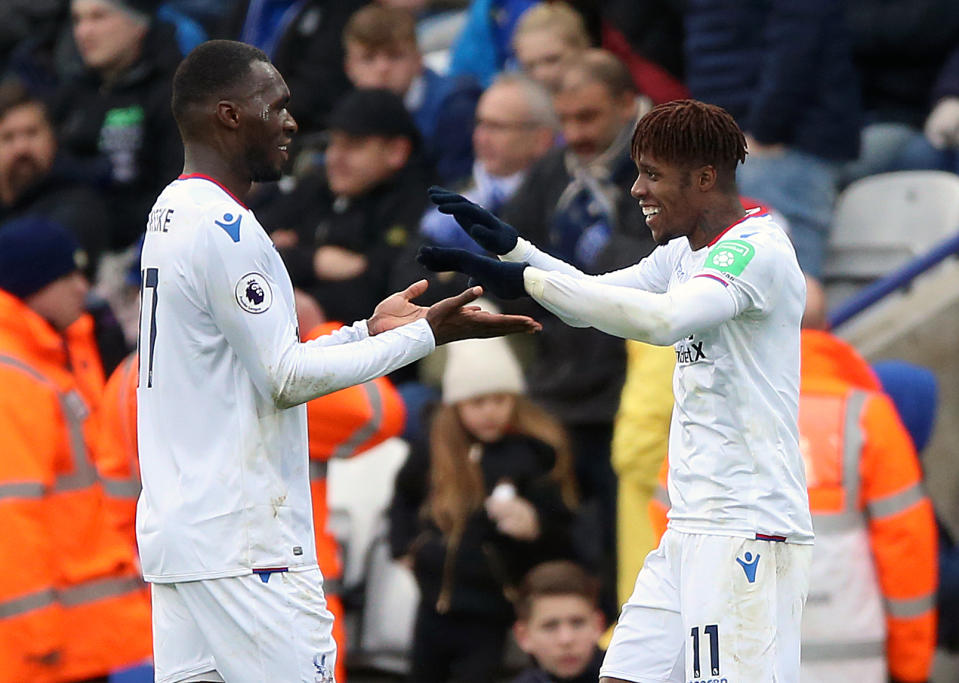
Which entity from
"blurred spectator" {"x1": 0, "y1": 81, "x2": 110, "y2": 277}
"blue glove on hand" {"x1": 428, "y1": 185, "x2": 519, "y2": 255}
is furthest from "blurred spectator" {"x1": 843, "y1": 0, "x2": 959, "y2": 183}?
"blue glove on hand" {"x1": 428, "y1": 185, "x2": 519, "y2": 255}

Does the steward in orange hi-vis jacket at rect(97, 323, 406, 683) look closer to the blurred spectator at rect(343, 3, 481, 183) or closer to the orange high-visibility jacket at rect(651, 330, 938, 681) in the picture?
the orange high-visibility jacket at rect(651, 330, 938, 681)

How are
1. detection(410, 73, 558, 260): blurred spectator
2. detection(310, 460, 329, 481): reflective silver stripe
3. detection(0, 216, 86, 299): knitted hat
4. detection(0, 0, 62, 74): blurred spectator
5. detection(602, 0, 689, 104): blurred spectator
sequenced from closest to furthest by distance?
detection(310, 460, 329, 481): reflective silver stripe → detection(0, 216, 86, 299): knitted hat → detection(410, 73, 558, 260): blurred spectator → detection(602, 0, 689, 104): blurred spectator → detection(0, 0, 62, 74): blurred spectator

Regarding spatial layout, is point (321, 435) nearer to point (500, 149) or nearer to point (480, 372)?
point (480, 372)

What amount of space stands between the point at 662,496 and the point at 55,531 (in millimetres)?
2155

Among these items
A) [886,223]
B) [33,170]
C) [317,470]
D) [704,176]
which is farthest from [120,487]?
[33,170]

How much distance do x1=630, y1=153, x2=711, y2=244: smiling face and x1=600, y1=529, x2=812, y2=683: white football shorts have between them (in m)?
0.84

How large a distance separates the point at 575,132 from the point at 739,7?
135 centimetres

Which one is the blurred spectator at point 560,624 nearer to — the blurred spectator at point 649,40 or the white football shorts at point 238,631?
the white football shorts at point 238,631

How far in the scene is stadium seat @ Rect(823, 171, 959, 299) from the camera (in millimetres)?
8977

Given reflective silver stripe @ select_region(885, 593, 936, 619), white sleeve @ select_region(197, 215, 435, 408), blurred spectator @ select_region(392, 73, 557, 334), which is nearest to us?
white sleeve @ select_region(197, 215, 435, 408)

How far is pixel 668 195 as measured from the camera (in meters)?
4.90

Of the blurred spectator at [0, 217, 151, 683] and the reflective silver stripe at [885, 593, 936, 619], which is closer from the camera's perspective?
the blurred spectator at [0, 217, 151, 683]

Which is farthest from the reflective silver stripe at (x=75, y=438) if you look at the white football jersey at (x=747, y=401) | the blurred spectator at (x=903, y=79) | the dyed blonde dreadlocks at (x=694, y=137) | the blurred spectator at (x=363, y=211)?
the blurred spectator at (x=903, y=79)

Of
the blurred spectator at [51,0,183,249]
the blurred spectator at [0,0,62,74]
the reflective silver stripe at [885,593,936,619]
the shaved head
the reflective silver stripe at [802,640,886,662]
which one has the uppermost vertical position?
the blurred spectator at [0,0,62,74]
